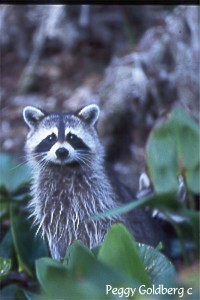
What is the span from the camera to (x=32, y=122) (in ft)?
28.3

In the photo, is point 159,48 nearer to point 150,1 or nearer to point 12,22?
point 150,1

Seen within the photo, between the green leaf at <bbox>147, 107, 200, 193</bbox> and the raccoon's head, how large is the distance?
1767 millimetres

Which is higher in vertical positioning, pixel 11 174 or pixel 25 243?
pixel 11 174

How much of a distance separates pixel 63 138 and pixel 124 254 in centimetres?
263

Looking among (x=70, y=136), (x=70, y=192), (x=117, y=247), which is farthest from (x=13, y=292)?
(x=117, y=247)

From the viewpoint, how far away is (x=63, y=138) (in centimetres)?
806

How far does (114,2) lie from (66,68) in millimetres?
1265

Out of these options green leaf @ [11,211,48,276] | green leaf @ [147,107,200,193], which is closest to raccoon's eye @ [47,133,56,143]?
green leaf @ [11,211,48,276]

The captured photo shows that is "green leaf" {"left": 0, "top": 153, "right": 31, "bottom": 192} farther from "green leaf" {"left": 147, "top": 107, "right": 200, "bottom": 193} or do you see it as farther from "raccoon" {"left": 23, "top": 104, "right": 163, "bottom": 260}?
"green leaf" {"left": 147, "top": 107, "right": 200, "bottom": 193}

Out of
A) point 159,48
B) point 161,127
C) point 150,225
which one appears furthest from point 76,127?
point 159,48

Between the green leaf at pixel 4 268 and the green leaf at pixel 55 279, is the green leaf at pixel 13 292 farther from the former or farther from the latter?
the green leaf at pixel 55 279

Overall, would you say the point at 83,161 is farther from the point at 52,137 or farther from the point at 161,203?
the point at 161,203

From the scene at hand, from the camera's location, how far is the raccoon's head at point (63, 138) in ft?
26.2

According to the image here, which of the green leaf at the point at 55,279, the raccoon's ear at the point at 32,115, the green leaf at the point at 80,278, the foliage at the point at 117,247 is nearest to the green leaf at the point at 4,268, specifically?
the foliage at the point at 117,247
